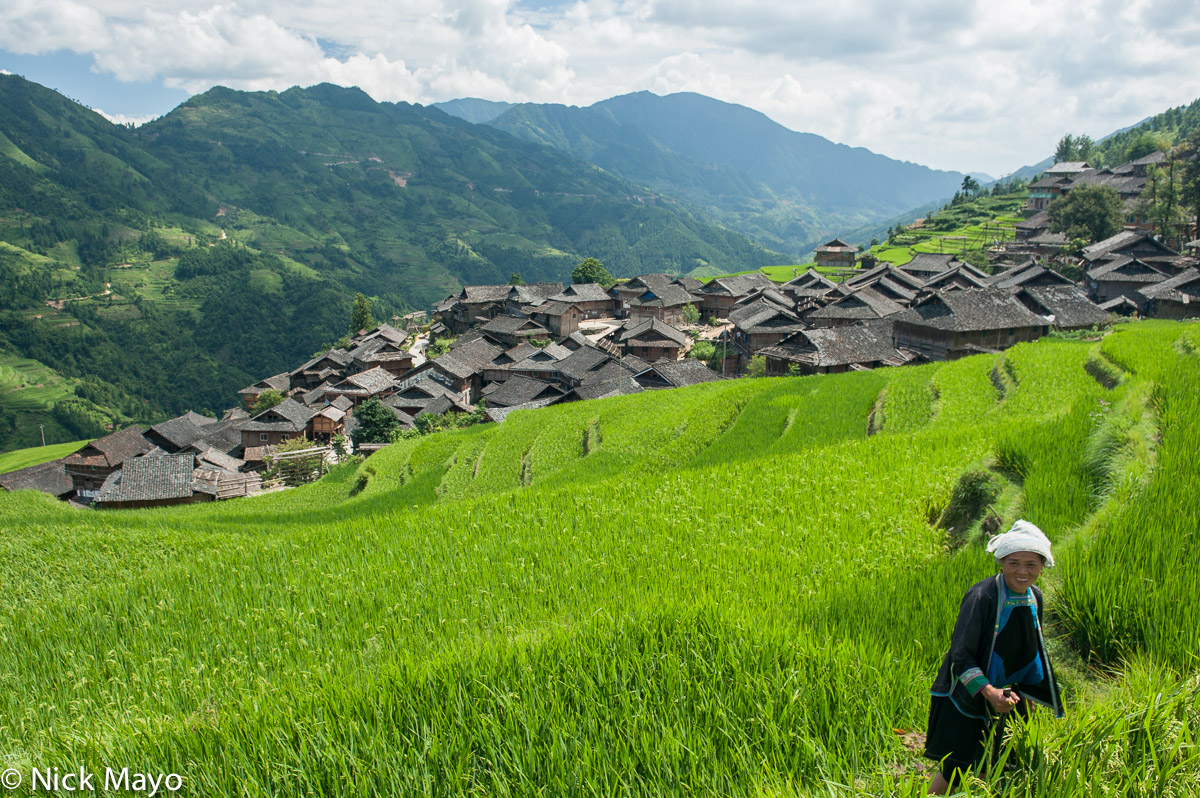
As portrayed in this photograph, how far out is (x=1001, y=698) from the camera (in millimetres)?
3238

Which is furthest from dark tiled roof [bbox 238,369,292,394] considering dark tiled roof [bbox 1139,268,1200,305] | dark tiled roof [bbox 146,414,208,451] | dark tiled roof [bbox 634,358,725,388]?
dark tiled roof [bbox 1139,268,1200,305]

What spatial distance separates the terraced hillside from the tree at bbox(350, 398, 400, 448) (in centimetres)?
→ 2992

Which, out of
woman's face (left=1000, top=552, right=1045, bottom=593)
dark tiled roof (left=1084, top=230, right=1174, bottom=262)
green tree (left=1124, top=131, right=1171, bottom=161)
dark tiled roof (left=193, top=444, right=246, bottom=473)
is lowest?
dark tiled roof (left=193, top=444, right=246, bottom=473)

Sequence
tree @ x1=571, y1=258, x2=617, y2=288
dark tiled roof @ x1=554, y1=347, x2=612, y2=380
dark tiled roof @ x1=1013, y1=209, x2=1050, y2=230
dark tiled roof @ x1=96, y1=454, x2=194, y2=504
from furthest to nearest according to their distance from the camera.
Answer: tree @ x1=571, y1=258, x2=617, y2=288 → dark tiled roof @ x1=1013, y1=209, x2=1050, y2=230 → dark tiled roof @ x1=554, y1=347, x2=612, y2=380 → dark tiled roof @ x1=96, y1=454, x2=194, y2=504

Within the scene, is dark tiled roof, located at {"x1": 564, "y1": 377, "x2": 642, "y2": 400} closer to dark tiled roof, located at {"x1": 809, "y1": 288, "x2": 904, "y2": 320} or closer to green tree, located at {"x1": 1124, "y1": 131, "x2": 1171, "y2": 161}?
dark tiled roof, located at {"x1": 809, "y1": 288, "x2": 904, "y2": 320}

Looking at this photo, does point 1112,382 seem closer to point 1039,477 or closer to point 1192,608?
point 1039,477

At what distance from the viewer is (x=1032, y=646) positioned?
3.49 m

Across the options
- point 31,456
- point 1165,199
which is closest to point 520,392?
point 1165,199

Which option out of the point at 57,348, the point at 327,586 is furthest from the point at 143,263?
the point at 327,586

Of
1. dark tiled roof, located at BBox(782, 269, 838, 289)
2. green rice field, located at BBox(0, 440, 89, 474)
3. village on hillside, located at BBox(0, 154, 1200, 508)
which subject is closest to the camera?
village on hillside, located at BBox(0, 154, 1200, 508)

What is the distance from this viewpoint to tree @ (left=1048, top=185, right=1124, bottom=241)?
178 feet

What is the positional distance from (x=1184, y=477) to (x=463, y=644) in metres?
7.24

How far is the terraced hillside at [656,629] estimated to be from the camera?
12.4 ft

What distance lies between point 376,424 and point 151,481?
44.6 feet
